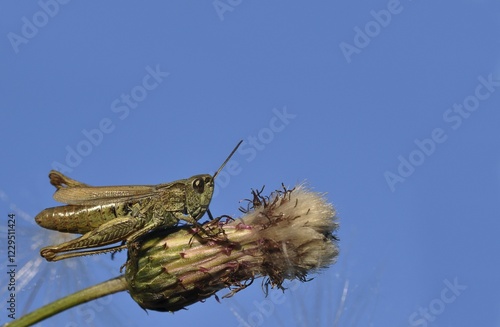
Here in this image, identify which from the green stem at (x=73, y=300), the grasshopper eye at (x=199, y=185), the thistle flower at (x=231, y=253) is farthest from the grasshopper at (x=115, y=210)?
the green stem at (x=73, y=300)

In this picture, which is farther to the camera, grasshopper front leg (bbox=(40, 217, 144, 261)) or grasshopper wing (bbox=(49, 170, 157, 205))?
grasshopper wing (bbox=(49, 170, 157, 205))

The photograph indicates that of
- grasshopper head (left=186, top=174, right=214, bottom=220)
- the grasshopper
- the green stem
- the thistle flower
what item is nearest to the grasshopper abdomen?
the grasshopper

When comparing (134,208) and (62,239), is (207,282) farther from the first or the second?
(62,239)

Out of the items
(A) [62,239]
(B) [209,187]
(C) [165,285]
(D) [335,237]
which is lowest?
(D) [335,237]

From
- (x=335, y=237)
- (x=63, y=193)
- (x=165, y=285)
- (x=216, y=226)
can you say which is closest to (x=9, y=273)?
(x=63, y=193)

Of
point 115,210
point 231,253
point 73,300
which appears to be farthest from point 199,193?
point 73,300

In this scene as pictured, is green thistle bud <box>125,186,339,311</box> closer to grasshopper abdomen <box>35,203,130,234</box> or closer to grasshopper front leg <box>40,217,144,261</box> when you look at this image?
grasshopper front leg <box>40,217,144,261</box>

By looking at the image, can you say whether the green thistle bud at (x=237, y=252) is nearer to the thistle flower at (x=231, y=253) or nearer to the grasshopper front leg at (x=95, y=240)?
the thistle flower at (x=231, y=253)
